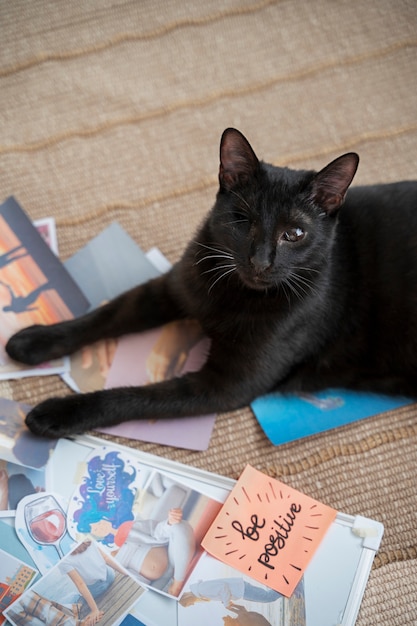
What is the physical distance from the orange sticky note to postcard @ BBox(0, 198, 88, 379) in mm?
476

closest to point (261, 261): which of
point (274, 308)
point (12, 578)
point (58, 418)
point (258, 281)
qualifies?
point (258, 281)

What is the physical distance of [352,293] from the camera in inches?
48.1

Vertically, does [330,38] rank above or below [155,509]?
above

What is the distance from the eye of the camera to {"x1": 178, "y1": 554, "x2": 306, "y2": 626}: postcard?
1.10 m

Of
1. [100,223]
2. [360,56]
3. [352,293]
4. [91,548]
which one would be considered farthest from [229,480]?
[360,56]

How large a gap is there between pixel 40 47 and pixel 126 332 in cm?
89

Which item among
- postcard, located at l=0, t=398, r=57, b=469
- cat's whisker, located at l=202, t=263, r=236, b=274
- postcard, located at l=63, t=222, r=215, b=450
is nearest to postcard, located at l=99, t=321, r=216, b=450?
postcard, located at l=63, t=222, r=215, b=450

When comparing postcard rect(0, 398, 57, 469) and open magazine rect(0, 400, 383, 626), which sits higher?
postcard rect(0, 398, 57, 469)

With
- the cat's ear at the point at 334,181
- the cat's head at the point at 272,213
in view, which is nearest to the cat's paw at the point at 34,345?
the cat's head at the point at 272,213

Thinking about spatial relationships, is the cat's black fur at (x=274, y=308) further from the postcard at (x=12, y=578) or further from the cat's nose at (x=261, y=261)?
the postcard at (x=12, y=578)

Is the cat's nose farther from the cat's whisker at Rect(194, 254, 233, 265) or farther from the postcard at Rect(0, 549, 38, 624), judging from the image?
the postcard at Rect(0, 549, 38, 624)

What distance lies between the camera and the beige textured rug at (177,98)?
4.94ft

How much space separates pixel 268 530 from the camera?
1169 mm

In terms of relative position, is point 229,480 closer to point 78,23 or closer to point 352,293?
point 352,293
